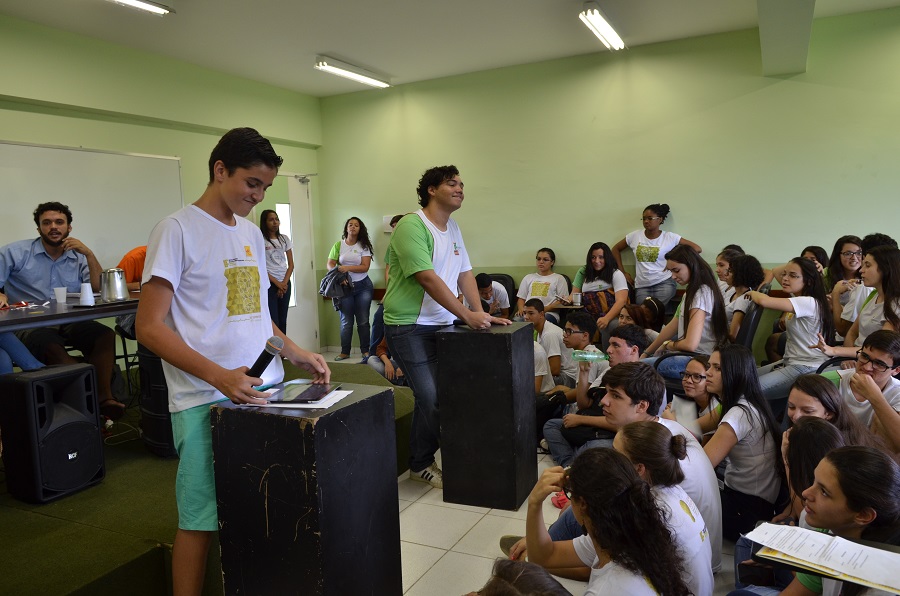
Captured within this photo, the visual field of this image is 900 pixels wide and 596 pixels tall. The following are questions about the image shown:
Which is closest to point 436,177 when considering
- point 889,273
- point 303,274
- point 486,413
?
point 486,413

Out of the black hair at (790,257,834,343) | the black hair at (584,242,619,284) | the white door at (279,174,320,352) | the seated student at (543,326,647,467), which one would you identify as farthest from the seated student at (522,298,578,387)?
the white door at (279,174,320,352)

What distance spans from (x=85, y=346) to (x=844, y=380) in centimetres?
464

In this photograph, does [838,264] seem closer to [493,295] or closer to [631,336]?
[631,336]

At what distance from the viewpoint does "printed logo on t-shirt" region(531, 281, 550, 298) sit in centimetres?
662

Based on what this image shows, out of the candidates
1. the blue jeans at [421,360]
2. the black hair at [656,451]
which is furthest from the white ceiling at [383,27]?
the black hair at [656,451]

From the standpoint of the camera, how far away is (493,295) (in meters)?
6.57

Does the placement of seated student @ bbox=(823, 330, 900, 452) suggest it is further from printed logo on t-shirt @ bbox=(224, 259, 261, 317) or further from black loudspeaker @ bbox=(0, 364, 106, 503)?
Result: black loudspeaker @ bbox=(0, 364, 106, 503)

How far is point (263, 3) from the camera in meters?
4.86

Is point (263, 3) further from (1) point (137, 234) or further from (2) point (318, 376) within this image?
(2) point (318, 376)

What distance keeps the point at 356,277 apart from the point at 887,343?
559cm

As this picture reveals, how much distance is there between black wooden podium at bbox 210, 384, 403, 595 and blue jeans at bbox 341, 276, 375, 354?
5.52 meters

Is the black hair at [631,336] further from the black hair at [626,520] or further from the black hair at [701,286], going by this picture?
the black hair at [626,520]

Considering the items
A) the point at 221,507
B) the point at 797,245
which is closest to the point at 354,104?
the point at 797,245

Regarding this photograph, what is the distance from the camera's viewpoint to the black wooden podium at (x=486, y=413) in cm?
304
